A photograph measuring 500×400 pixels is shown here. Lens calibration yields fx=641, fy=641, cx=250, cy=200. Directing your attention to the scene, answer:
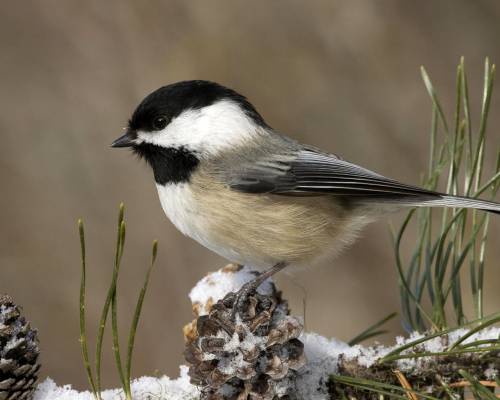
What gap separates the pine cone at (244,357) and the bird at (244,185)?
428 millimetres

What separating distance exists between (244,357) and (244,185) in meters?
0.60

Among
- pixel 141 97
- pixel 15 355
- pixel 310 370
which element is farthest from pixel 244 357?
pixel 141 97

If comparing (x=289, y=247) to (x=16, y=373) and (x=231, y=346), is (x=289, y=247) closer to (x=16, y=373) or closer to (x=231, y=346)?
(x=231, y=346)

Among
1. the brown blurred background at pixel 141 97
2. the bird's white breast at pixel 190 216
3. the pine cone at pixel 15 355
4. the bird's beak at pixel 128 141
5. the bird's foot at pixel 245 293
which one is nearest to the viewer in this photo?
the pine cone at pixel 15 355

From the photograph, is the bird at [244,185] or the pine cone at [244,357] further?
the bird at [244,185]

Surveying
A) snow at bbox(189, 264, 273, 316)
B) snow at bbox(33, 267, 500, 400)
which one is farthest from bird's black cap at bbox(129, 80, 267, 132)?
snow at bbox(33, 267, 500, 400)

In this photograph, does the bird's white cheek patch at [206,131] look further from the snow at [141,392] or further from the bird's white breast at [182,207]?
the snow at [141,392]

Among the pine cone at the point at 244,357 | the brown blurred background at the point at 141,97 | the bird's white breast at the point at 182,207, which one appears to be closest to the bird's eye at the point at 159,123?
the bird's white breast at the point at 182,207

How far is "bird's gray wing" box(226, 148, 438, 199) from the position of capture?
145cm

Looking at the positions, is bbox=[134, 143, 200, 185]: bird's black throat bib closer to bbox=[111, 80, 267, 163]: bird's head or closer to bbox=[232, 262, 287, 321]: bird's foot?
bbox=[111, 80, 267, 163]: bird's head

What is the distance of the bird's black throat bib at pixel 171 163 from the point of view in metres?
1.45

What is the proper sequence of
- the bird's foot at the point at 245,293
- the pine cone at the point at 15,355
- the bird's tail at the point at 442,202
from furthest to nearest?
1. the bird's tail at the point at 442,202
2. the bird's foot at the point at 245,293
3. the pine cone at the point at 15,355

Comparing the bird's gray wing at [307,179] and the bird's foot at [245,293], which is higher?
the bird's gray wing at [307,179]

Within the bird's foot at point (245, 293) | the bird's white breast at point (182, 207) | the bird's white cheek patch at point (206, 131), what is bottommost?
the bird's foot at point (245, 293)
